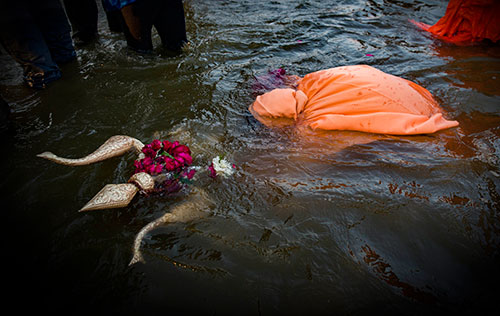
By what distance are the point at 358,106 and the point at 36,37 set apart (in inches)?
147

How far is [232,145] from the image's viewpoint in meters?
2.60

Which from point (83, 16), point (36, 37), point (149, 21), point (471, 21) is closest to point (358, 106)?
point (149, 21)

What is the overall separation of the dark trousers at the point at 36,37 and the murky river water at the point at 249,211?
0.84ft

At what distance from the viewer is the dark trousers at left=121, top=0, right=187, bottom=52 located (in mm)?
3332

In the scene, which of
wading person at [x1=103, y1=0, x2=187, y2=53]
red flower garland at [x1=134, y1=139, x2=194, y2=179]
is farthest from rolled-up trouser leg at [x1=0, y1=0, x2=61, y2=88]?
red flower garland at [x1=134, y1=139, x2=194, y2=179]

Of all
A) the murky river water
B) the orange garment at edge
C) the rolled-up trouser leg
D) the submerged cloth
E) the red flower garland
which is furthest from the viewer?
the submerged cloth

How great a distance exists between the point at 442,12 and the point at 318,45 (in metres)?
4.50

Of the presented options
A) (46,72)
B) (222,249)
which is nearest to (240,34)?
(46,72)

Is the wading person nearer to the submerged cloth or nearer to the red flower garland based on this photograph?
the red flower garland

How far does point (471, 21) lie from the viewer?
4.46 meters

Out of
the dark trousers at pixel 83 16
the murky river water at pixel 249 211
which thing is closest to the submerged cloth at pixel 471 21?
the murky river water at pixel 249 211

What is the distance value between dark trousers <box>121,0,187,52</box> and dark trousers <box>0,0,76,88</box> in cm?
91

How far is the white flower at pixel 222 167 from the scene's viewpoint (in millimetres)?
2201

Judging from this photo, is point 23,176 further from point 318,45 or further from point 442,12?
point 442,12
